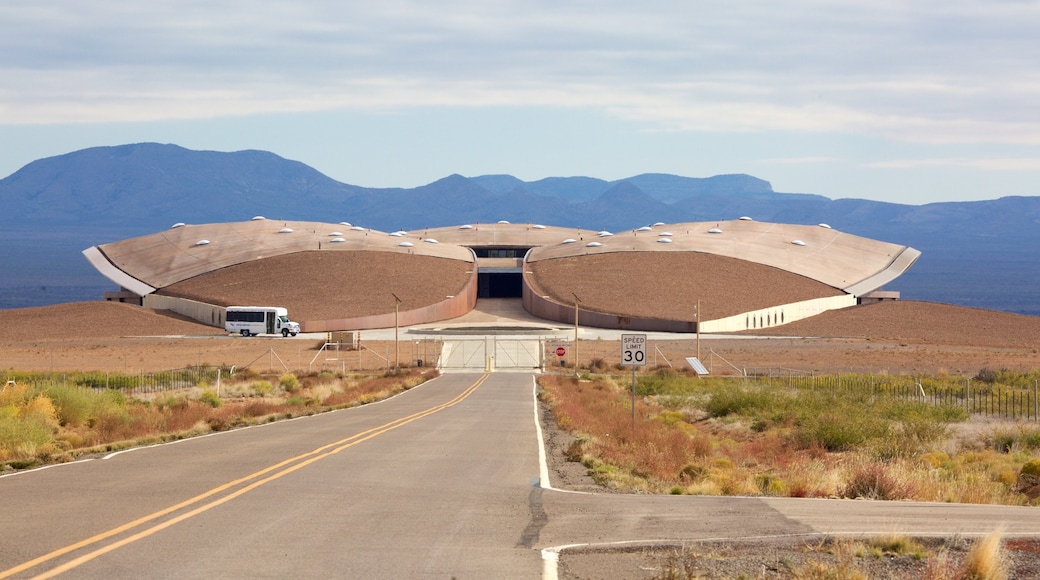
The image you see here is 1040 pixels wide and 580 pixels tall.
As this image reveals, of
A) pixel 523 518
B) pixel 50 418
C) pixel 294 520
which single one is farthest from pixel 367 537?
pixel 50 418

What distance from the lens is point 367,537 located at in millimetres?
10906

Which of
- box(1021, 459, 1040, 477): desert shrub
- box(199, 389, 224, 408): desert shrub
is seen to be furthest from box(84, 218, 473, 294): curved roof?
box(1021, 459, 1040, 477): desert shrub

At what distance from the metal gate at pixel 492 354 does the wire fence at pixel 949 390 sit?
21.1 m

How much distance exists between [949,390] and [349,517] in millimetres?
35160

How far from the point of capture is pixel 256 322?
86.9 meters

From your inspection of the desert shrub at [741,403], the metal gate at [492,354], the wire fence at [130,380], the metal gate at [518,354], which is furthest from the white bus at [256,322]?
the desert shrub at [741,403]

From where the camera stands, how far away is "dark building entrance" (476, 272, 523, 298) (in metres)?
120

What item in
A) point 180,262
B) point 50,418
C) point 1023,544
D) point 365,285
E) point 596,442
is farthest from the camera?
point 180,262

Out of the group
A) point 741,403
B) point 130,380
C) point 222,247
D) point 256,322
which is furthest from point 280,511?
point 222,247

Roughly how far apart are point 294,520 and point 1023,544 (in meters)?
7.14

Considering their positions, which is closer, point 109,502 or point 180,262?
point 109,502

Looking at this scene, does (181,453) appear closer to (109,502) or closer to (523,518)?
(109,502)

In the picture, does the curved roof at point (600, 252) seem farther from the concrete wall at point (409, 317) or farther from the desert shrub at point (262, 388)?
the desert shrub at point (262, 388)

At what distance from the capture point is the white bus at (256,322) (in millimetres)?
86812
